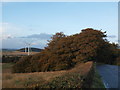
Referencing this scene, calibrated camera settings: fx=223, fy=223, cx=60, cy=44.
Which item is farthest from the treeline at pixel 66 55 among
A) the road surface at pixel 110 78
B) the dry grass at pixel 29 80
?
the dry grass at pixel 29 80

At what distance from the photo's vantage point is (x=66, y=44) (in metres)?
38.2

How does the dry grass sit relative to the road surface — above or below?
above

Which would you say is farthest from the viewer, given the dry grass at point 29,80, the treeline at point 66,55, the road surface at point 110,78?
the treeline at point 66,55

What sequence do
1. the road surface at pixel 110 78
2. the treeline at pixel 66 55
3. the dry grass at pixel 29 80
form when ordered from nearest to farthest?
the dry grass at pixel 29 80, the road surface at pixel 110 78, the treeline at pixel 66 55

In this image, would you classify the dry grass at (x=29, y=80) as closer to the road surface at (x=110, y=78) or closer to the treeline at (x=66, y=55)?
the road surface at (x=110, y=78)

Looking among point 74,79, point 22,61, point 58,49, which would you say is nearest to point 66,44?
point 58,49

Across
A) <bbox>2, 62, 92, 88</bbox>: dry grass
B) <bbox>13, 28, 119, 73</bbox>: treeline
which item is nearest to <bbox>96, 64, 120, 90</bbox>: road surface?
<bbox>2, 62, 92, 88</bbox>: dry grass

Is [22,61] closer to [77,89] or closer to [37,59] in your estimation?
[37,59]

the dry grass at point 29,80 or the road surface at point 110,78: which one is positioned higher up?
the dry grass at point 29,80

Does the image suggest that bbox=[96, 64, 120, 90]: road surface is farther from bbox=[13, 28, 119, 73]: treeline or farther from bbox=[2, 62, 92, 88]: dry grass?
bbox=[13, 28, 119, 73]: treeline

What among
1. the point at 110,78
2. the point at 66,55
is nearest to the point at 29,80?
the point at 110,78

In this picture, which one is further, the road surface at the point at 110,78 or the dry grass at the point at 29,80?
the road surface at the point at 110,78

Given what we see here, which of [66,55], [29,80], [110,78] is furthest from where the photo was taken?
[66,55]

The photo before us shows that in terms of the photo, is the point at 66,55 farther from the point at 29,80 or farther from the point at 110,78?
the point at 29,80
